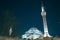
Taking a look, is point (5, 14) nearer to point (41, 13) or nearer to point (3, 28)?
point (3, 28)

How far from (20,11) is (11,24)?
53 cm

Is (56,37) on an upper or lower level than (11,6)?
lower

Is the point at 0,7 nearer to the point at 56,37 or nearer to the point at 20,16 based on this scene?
the point at 20,16

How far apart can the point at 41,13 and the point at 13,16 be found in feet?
3.00

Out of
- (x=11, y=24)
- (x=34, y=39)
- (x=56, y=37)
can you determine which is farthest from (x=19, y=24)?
(x=56, y=37)

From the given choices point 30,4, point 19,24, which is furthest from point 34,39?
point 30,4

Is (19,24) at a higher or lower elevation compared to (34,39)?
higher

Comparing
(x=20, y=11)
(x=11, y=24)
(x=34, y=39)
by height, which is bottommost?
(x=34, y=39)

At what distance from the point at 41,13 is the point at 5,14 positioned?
1.15 m

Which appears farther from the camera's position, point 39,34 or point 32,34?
point 32,34

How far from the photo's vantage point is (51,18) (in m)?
6.50

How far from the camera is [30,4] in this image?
21.5ft

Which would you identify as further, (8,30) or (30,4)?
(30,4)

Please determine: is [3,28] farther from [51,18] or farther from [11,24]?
[51,18]
